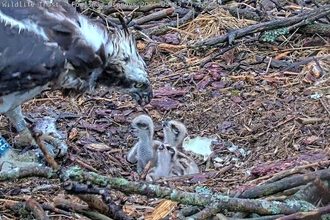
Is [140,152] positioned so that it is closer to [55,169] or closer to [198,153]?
[198,153]

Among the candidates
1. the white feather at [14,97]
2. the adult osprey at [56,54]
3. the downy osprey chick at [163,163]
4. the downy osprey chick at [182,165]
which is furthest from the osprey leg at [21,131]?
the downy osprey chick at [182,165]

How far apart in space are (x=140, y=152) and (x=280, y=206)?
168cm

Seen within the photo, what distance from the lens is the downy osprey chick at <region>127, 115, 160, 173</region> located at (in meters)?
4.62

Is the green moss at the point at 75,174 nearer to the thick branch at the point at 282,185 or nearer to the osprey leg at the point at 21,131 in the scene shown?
the thick branch at the point at 282,185

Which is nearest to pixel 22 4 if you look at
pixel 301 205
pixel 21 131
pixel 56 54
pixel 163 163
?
pixel 56 54

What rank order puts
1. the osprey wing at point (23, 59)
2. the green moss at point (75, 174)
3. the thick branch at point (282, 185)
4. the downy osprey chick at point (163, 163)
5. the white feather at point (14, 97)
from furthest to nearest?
the downy osprey chick at point (163, 163) < the white feather at point (14, 97) < the osprey wing at point (23, 59) < the thick branch at point (282, 185) < the green moss at point (75, 174)

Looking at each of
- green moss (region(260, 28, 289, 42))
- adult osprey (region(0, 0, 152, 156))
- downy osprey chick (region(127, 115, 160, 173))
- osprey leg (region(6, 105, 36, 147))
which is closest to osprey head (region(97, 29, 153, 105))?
adult osprey (region(0, 0, 152, 156))

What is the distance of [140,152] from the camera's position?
463cm

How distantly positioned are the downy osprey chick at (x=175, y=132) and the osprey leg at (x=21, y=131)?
937 mm

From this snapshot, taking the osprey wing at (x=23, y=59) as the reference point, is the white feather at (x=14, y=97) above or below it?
below

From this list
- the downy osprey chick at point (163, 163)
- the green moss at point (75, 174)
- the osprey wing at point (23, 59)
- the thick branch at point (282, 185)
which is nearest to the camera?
the green moss at point (75, 174)

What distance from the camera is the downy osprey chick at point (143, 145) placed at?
4.62 metres

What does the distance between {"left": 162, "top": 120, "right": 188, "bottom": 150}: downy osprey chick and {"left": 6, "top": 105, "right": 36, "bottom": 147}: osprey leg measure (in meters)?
0.94

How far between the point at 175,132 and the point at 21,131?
1.08 meters
